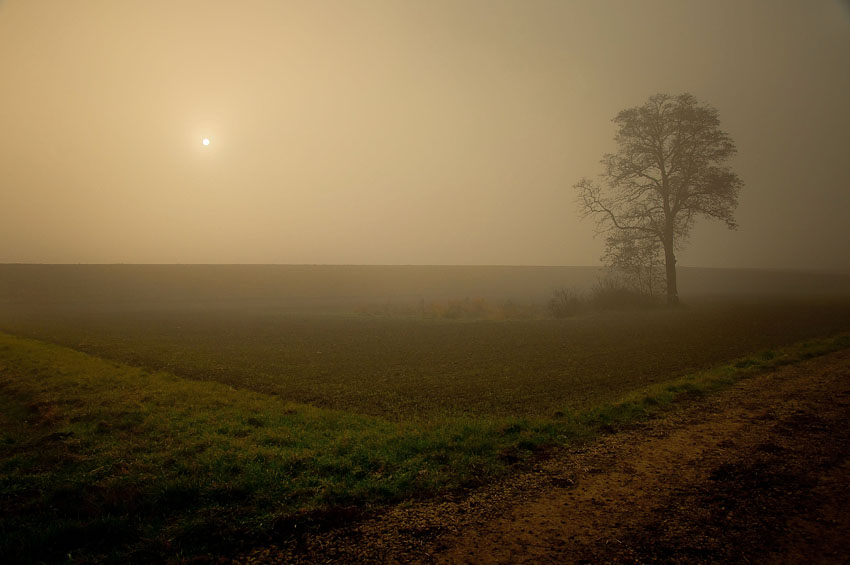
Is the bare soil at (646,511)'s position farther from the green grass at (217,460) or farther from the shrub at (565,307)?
the shrub at (565,307)

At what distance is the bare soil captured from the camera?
13.8 feet

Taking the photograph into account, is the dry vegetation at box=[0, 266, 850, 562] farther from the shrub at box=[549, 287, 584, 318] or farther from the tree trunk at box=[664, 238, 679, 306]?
the tree trunk at box=[664, 238, 679, 306]

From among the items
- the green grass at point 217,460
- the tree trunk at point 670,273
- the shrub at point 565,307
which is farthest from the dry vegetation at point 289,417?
the tree trunk at point 670,273

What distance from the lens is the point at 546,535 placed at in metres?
4.58

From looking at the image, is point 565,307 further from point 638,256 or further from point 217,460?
point 217,460

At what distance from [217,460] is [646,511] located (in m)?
6.39

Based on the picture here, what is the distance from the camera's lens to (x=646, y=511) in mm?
4930

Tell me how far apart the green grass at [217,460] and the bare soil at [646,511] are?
24.3 inches

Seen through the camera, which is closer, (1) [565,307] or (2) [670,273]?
(2) [670,273]

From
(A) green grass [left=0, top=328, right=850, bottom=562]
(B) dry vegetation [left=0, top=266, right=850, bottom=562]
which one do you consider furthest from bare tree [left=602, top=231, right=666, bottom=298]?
(A) green grass [left=0, top=328, right=850, bottom=562]

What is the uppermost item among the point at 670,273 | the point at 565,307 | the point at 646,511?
the point at 670,273

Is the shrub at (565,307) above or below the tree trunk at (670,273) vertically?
below

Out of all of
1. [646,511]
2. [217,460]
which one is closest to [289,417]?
[217,460]

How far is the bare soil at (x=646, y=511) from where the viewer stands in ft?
13.8
